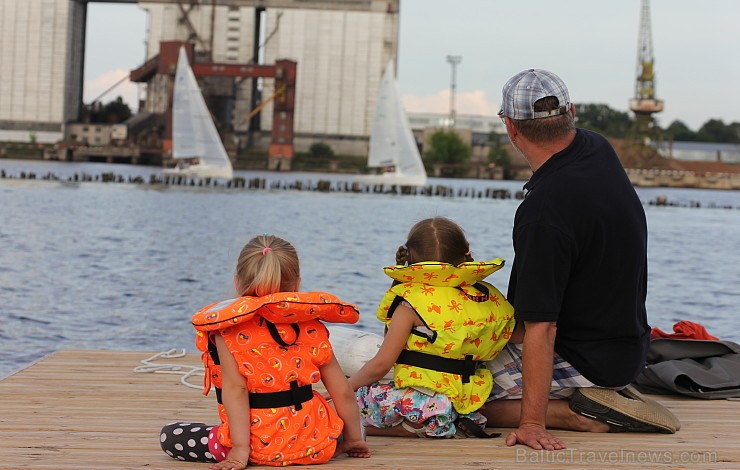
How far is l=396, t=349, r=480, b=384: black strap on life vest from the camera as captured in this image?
3.88 meters

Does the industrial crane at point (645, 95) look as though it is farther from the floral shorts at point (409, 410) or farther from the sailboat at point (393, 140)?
the floral shorts at point (409, 410)

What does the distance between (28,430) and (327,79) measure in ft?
251

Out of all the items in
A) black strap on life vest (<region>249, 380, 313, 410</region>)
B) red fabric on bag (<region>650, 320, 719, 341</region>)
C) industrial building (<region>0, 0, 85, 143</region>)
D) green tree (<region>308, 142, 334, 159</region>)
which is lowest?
black strap on life vest (<region>249, 380, 313, 410</region>)

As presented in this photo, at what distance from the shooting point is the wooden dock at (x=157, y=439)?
3566mm

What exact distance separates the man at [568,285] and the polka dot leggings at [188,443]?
1037 millimetres

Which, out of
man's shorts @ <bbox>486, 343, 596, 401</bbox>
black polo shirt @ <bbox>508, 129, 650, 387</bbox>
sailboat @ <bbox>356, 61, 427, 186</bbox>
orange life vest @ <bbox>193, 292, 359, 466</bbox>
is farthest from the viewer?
sailboat @ <bbox>356, 61, 427, 186</bbox>

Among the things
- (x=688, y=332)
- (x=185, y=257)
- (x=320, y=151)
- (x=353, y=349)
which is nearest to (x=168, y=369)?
(x=353, y=349)

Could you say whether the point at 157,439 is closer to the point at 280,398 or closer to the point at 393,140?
the point at 280,398

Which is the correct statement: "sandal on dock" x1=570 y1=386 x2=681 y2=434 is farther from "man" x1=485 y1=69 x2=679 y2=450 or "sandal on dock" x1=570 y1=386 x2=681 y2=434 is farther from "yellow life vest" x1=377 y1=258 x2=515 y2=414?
"yellow life vest" x1=377 y1=258 x2=515 y2=414

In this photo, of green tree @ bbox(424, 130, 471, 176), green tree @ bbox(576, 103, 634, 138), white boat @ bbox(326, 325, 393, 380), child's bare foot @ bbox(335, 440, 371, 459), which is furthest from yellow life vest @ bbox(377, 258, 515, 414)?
green tree @ bbox(576, 103, 634, 138)

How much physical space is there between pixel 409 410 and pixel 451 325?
1.16 ft

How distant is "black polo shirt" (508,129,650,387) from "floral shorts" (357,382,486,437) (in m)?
0.45

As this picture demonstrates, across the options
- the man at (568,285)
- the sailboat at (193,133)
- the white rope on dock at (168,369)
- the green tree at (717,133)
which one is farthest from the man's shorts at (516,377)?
the green tree at (717,133)

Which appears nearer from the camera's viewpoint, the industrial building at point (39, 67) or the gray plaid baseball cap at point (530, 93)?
the gray plaid baseball cap at point (530, 93)
